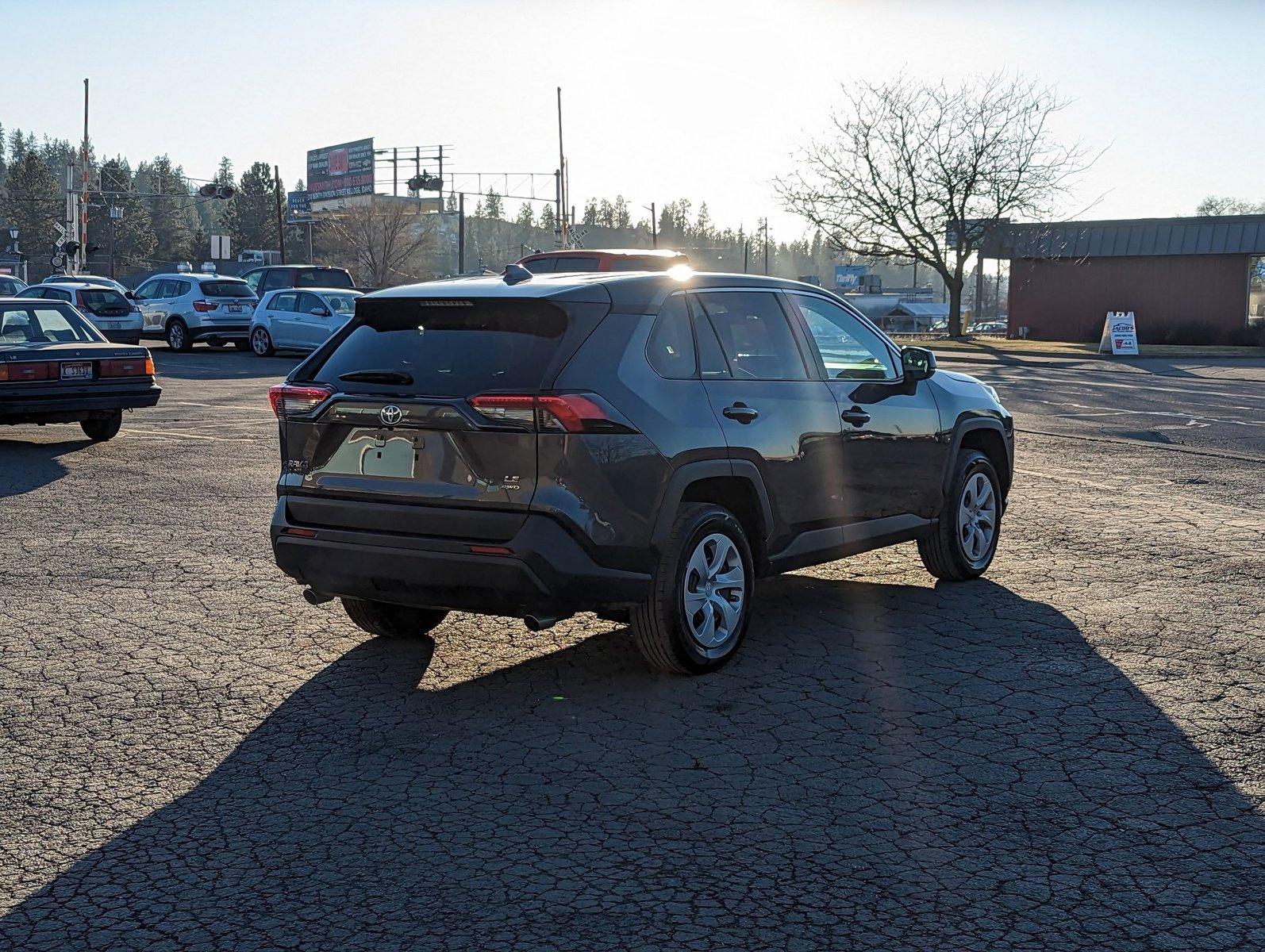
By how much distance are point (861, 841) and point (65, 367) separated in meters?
11.9

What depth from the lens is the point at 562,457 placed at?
5566mm

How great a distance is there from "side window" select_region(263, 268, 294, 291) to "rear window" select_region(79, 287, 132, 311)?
386 centimetres

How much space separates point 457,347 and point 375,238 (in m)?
100

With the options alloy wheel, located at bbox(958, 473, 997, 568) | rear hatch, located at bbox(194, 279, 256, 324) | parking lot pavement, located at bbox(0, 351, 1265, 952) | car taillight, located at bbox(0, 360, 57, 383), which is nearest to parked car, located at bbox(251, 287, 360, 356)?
rear hatch, located at bbox(194, 279, 256, 324)

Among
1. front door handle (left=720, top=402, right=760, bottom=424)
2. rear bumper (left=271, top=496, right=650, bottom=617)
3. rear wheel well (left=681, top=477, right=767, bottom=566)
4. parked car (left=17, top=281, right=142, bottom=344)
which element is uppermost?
parked car (left=17, top=281, right=142, bottom=344)

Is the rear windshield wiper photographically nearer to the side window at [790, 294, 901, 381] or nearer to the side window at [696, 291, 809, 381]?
the side window at [696, 291, 809, 381]

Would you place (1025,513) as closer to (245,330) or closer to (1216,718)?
(1216,718)

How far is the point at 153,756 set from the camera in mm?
5105

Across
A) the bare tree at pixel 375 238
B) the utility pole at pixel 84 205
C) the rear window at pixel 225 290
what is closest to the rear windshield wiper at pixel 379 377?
the rear window at pixel 225 290

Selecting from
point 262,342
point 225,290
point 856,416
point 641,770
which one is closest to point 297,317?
point 262,342

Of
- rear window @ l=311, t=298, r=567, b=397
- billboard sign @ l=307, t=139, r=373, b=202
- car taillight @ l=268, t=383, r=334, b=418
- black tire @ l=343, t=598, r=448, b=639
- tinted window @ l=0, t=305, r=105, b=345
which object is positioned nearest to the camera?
rear window @ l=311, t=298, r=567, b=397

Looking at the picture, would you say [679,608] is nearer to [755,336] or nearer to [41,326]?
[755,336]

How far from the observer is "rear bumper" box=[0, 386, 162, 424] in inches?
546

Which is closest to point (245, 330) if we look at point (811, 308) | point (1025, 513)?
point (1025, 513)
